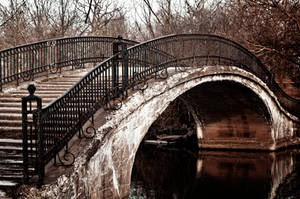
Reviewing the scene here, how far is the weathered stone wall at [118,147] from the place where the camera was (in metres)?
6.18

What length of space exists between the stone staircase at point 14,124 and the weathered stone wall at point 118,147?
2.55ft

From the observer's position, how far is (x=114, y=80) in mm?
8039

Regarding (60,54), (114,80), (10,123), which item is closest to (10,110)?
(10,123)

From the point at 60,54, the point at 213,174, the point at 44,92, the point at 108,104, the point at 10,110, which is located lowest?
the point at 213,174

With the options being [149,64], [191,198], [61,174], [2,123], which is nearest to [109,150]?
[61,174]

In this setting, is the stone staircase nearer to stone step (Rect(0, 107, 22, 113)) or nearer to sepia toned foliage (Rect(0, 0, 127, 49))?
stone step (Rect(0, 107, 22, 113))

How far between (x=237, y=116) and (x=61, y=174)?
45.3ft

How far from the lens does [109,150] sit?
7.29 meters

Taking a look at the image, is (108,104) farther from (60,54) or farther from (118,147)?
(60,54)

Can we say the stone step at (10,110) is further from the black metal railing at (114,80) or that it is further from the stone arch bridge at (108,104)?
the black metal railing at (114,80)

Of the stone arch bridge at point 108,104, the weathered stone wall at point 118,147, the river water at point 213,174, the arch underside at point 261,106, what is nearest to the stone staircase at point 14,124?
the stone arch bridge at point 108,104

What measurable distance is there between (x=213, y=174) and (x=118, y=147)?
7.64 meters

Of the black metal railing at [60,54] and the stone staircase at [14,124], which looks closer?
the stone staircase at [14,124]

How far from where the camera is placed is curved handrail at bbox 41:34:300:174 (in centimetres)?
630
